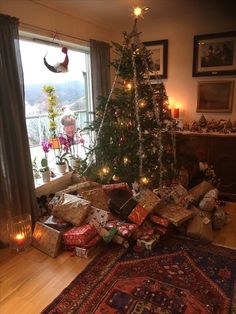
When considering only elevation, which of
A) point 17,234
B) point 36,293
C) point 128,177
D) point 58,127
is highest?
point 58,127

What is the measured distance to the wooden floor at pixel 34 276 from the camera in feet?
6.09

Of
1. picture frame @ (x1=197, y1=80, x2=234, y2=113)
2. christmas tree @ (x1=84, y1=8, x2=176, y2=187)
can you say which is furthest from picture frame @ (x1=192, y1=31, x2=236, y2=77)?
christmas tree @ (x1=84, y1=8, x2=176, y2=187)

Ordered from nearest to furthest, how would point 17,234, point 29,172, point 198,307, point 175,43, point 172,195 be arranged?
point 198,307, point 17,234, point 29,172, point 172,195, point 175,43

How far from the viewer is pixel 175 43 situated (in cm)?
384

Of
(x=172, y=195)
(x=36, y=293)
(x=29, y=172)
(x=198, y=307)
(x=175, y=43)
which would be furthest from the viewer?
(x=175, y=43)

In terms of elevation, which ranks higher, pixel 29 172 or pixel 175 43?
pixel 175 43

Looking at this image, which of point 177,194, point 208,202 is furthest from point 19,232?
point 208,202

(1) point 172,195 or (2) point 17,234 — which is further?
(1) point 172,195

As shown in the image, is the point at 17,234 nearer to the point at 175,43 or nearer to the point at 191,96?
the point at 191,96

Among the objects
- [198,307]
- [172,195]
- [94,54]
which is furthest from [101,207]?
[94,54]

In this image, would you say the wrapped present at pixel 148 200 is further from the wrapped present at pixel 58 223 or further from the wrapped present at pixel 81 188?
the wrapped present at pixel 58 223

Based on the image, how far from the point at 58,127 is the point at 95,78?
889 millimetres

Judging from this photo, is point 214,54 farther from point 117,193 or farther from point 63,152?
point 63,152

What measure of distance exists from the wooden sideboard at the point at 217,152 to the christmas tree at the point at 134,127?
0.61 meters
